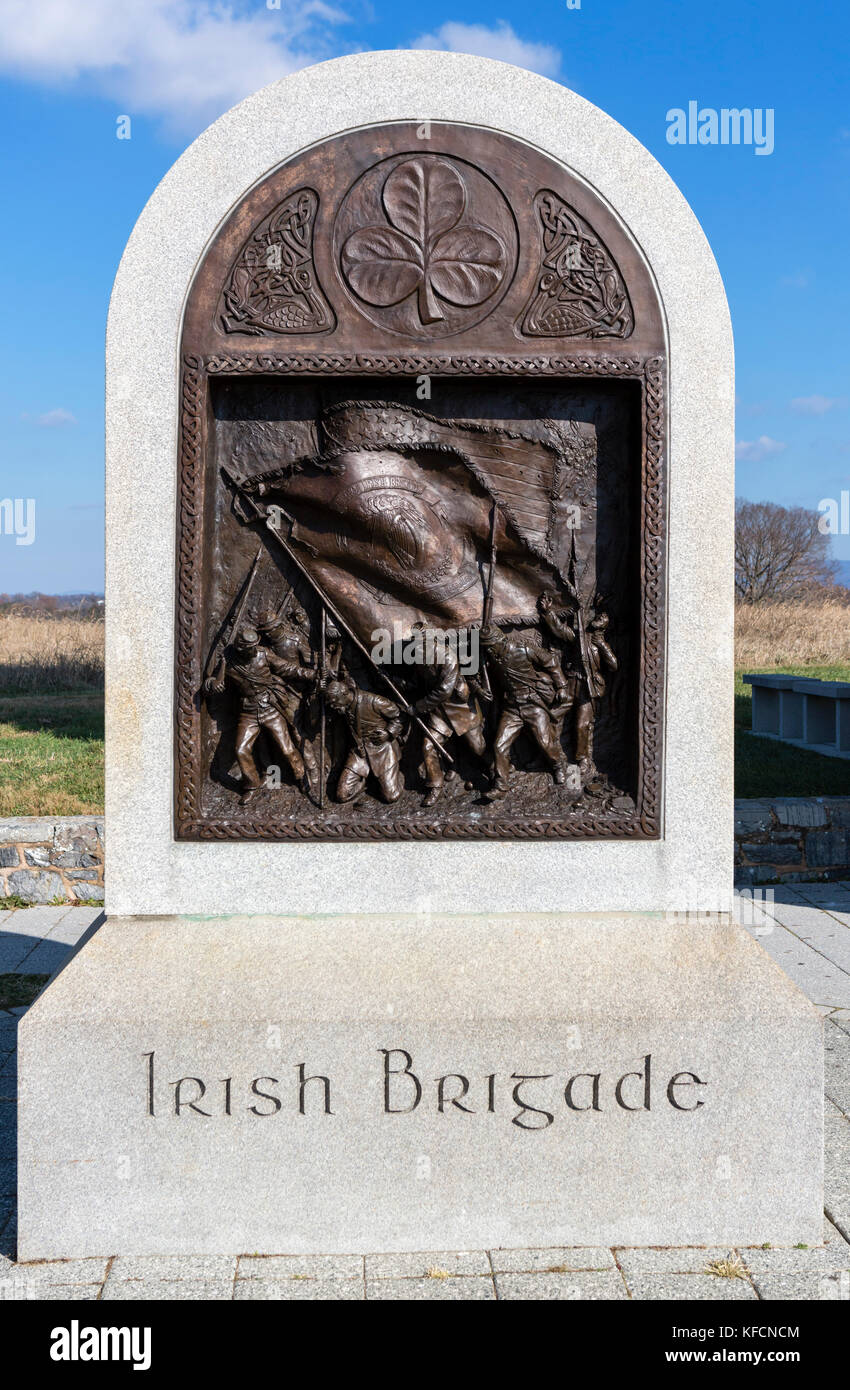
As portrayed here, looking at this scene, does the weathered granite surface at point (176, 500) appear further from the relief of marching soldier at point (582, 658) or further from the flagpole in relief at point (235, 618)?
the relief of marching soldier at point (582, 658)

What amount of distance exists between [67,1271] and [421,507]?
9.01 feet

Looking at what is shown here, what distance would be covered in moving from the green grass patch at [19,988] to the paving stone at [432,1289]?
9.89ft

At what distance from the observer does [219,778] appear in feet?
12.9

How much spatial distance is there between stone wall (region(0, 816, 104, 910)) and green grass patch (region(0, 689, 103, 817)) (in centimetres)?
85

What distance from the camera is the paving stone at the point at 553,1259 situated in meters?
3.21

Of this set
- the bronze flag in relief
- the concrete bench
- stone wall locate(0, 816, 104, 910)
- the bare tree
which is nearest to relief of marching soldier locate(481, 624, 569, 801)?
the bronze flag in relief

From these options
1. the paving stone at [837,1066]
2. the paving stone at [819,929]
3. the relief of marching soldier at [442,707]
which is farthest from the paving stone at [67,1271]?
the paving stone at [819,929]

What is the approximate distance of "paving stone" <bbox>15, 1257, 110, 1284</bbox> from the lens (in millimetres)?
3166

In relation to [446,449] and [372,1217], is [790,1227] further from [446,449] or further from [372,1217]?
[446,449]

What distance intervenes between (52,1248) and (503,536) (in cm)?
279

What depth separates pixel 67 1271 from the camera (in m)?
3.22

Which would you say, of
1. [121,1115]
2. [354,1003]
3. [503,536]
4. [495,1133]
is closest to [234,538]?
[503,536]

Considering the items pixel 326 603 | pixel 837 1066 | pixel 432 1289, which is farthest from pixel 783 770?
pixel 432 1289

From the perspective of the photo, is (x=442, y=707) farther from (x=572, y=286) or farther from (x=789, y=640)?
(x=789, y=640)
